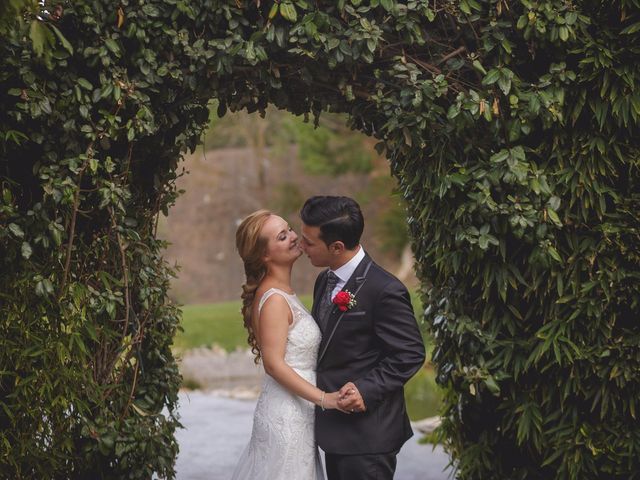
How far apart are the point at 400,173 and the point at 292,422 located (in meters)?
1.46

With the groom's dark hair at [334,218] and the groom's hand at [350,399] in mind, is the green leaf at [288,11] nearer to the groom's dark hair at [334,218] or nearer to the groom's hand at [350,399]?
the groom's dark hair at [334,218]

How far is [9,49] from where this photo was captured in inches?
150

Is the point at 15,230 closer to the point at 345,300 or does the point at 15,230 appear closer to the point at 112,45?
the point at 112,45

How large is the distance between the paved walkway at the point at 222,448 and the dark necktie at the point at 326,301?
2.28m

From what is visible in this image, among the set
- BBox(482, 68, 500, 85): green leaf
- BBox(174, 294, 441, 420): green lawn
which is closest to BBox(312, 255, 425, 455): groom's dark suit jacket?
BBox(482, 68, 500, 85): green leaf

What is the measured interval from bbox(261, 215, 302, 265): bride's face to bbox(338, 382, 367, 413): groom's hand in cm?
68

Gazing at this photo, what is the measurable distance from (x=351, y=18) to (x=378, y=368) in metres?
1.62

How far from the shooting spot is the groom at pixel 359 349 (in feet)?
12.4

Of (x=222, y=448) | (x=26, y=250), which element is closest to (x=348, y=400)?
(x=26, y=250)

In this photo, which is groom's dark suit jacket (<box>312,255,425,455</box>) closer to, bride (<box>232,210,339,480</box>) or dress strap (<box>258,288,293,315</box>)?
bride (<box>232,210,339,480</box>)

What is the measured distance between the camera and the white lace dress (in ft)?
13.2

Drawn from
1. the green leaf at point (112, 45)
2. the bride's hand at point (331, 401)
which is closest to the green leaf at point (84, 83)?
the green leaf at point (112, 45)

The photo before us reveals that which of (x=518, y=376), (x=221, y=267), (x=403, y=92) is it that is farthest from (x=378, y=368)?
(x=221, y=267)

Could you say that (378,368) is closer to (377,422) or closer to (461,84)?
(377,422)
